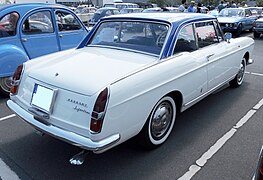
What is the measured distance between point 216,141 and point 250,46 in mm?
3091

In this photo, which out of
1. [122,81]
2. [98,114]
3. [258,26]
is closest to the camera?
[98,114]

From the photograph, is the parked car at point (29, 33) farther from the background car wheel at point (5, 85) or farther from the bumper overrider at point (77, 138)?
the bumper overrider at point (77, 138)

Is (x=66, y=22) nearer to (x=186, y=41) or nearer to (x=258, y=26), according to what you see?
(x=186, y=41)

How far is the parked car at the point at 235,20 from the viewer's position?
13062 millimetres

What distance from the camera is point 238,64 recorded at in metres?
5.27

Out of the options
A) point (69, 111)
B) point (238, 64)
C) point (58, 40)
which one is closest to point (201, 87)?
point (238, 64)

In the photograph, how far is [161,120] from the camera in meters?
3.34

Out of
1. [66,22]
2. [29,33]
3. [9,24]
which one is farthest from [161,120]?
[66,22]

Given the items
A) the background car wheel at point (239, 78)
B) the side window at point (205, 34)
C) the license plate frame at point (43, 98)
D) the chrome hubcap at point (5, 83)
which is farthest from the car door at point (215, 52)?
the chrome hubcap at point (5, 83)

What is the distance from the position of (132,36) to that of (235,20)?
1104cm

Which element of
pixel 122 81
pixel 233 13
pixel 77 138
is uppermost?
pixel 233 13

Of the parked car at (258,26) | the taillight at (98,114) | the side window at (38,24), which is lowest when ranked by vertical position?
the taillight at (98,114)

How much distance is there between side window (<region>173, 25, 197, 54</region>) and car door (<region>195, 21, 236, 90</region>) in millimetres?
168

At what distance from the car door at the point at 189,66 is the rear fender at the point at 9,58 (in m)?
3.09
